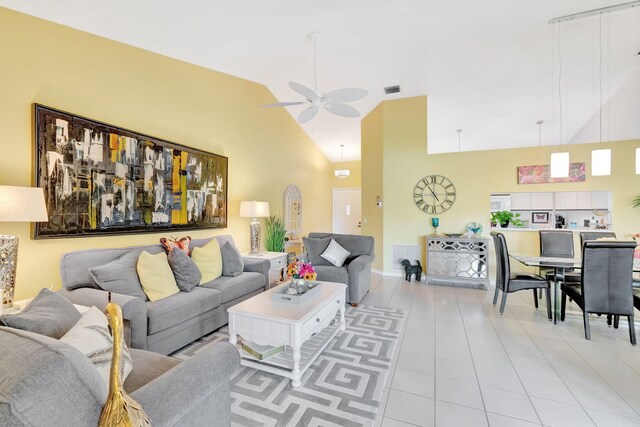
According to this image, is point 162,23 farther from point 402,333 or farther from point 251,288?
point 402,333

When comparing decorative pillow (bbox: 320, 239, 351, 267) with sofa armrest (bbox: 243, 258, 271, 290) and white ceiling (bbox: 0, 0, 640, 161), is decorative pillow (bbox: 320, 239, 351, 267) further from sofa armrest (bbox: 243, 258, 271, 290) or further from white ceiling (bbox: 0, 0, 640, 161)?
white ceiling (bbox: 0, 0, 640, 161)

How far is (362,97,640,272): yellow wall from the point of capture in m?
4.64

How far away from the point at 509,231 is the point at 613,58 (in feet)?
9.57

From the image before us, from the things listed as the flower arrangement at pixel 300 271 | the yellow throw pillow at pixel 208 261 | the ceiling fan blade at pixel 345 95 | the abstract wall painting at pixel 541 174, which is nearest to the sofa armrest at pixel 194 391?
the flower arrangement at pixel 300 271

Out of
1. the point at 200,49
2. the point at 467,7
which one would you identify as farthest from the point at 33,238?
the point at 467,7

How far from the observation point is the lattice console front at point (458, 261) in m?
4.63

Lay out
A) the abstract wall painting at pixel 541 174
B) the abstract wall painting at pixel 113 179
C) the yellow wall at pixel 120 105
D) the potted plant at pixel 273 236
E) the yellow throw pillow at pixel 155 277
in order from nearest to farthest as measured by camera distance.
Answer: the yellow wall at pixel 120 105, the abstract wall painting at pixel 113 179, the yellow throw pillow at pixel 155 277, the abstract wall painting at pixel 541 174, the potted plant at pixel 273 236

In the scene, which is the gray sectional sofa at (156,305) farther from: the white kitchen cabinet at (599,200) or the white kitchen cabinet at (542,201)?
the white kitchen cabinet at (599,200)

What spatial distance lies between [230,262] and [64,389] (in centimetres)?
273

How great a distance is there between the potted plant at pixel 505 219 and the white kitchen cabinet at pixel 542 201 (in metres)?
0.49

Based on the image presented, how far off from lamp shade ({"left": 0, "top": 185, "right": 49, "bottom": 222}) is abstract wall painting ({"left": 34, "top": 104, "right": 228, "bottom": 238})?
1.54 feet

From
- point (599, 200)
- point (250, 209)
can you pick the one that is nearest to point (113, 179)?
point (250, 209)

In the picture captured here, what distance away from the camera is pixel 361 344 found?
8.67 ft

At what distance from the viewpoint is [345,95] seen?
10.2ft
